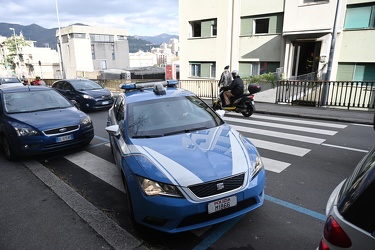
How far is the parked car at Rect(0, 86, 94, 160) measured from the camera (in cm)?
550

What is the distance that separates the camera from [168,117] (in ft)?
13.8

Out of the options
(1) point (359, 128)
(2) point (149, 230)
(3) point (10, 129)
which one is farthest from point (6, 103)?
(1) point (359, 128)

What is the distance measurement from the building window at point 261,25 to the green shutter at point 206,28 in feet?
12.5

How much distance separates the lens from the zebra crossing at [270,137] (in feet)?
16.7

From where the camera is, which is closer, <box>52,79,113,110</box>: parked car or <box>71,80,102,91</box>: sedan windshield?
A: <box>52,79,113,110</box>: parked car

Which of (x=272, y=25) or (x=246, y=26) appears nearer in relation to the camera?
(x=272, y=25)

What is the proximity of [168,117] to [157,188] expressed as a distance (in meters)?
1.61

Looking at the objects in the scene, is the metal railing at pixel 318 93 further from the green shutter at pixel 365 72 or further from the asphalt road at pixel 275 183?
the green shutter at pixel 365 72

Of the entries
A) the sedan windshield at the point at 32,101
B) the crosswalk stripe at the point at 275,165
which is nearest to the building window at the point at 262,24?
the crosswalk stripe at the point at 275,165

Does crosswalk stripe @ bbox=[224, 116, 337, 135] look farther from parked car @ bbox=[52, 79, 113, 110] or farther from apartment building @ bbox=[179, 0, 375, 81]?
parked car @ bbox=[52, 79, 113, 110]

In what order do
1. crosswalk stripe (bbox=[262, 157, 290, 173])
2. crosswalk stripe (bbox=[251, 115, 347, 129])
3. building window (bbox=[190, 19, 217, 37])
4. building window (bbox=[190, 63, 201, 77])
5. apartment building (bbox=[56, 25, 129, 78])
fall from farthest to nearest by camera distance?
apartment building (bbox=[56, 25, 129, 78])
building window (bbox=[190, 63, 201, 77])
building window (bbox=[190, 19, 217, 37])
crosswalk stripe (bbox=[251, 115, 347, 129])
crosswalk stripe (bbox=[262, 157, 290, 173])

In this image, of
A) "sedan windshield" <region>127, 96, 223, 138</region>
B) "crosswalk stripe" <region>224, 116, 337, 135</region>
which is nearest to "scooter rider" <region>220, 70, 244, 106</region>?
"crosswalk stripe" <region>224, 116, 337, 135</region>

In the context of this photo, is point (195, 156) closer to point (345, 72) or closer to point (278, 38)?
point (345, 72)

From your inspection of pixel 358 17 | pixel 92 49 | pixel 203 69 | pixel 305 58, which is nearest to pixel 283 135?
pixel 358 17
